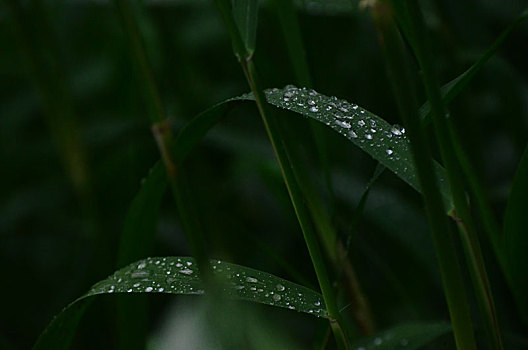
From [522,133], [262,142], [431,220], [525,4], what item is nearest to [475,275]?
[431,220]

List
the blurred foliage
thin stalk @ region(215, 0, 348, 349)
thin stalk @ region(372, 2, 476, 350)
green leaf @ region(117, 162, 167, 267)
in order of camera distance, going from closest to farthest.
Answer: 1. thin stalk @ region(372, 2, 476, 350)
2. thin stalk @ region(215, 0, 348, 349)
3. green leaf @ region(117, 162, 167, 267)
4. the blurred foliage

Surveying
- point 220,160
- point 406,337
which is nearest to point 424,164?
point 406,337

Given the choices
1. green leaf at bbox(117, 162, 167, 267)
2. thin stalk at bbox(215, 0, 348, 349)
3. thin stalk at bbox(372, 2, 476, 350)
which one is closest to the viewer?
thin stalk at bbox(372, 2, 476, 350)

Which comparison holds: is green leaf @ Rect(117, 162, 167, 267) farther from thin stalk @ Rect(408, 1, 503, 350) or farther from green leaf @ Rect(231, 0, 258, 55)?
thin stalk @ Rect(408, 1, 503, 350)

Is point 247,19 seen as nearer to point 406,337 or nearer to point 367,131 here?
point 367,131

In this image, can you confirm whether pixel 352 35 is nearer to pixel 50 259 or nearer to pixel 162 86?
pixel 162 86

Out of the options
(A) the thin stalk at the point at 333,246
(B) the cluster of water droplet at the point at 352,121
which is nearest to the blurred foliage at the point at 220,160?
(A) the thin stalk at the point at 333,246

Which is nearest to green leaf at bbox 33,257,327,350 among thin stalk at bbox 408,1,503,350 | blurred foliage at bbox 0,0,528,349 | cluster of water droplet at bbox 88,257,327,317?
cluster of water droplet at bbox 88,257,327,317
